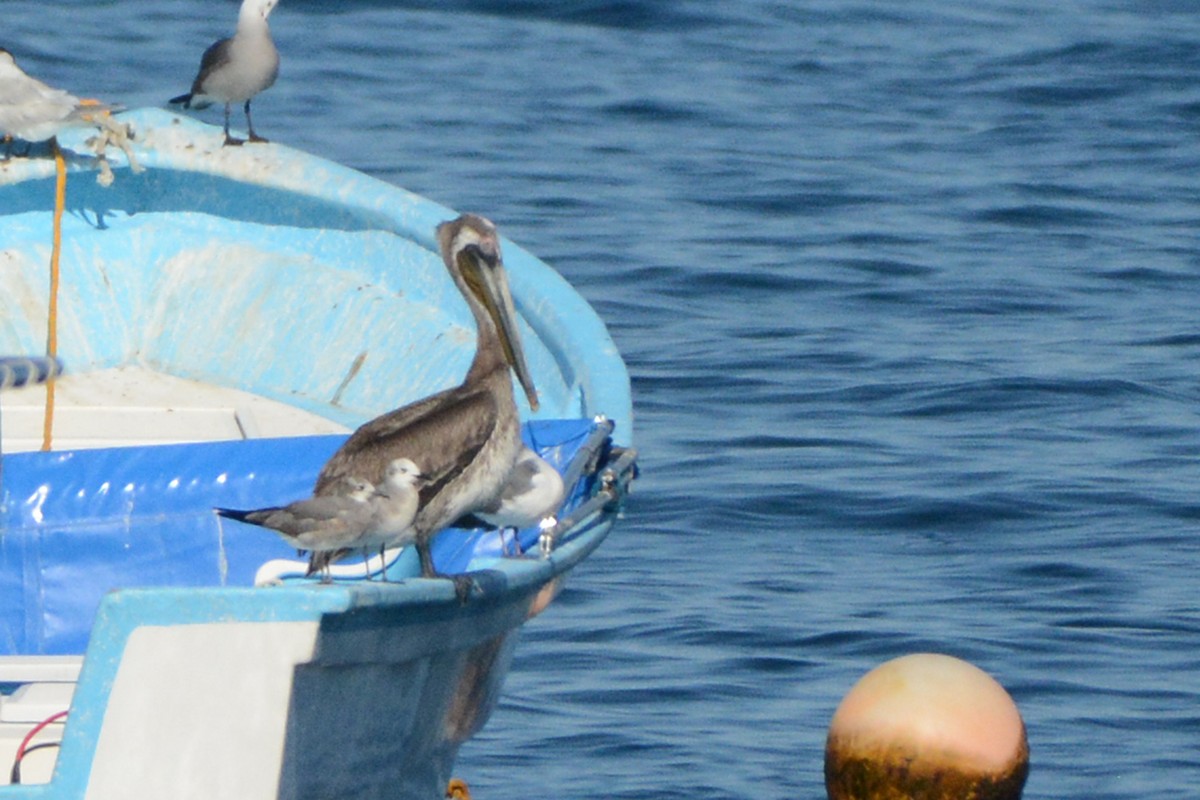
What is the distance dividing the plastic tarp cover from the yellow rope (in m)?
0.62

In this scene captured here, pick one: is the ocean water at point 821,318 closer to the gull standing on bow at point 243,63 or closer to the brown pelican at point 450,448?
the gull standing on bow at point 243,63

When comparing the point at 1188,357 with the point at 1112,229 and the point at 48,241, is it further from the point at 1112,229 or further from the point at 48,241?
the point at 48,241

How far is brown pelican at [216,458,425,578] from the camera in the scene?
15.5 ft

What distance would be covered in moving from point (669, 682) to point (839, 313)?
18.4 ft

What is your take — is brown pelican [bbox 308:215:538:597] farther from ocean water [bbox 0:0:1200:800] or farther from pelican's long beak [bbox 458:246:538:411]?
ocean water [bbox 0:0:1200:800]

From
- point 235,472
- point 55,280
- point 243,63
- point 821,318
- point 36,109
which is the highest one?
point 36,109

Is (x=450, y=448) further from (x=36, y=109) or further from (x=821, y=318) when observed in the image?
(x=821, y=318)

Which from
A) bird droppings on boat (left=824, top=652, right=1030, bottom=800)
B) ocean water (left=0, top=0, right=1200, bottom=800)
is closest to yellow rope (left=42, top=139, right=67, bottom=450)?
ocean water (left=0, top=0, right=1200, bottom=800)

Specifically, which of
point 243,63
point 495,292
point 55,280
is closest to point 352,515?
point 495,292

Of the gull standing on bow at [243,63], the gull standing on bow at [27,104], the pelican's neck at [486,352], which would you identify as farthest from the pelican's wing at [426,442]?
the gull standing on bow at [243,63]

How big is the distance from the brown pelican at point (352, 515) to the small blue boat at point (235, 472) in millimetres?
108

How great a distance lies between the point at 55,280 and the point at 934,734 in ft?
11.8

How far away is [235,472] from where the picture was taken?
266 inches

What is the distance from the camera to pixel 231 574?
22.5 ft
